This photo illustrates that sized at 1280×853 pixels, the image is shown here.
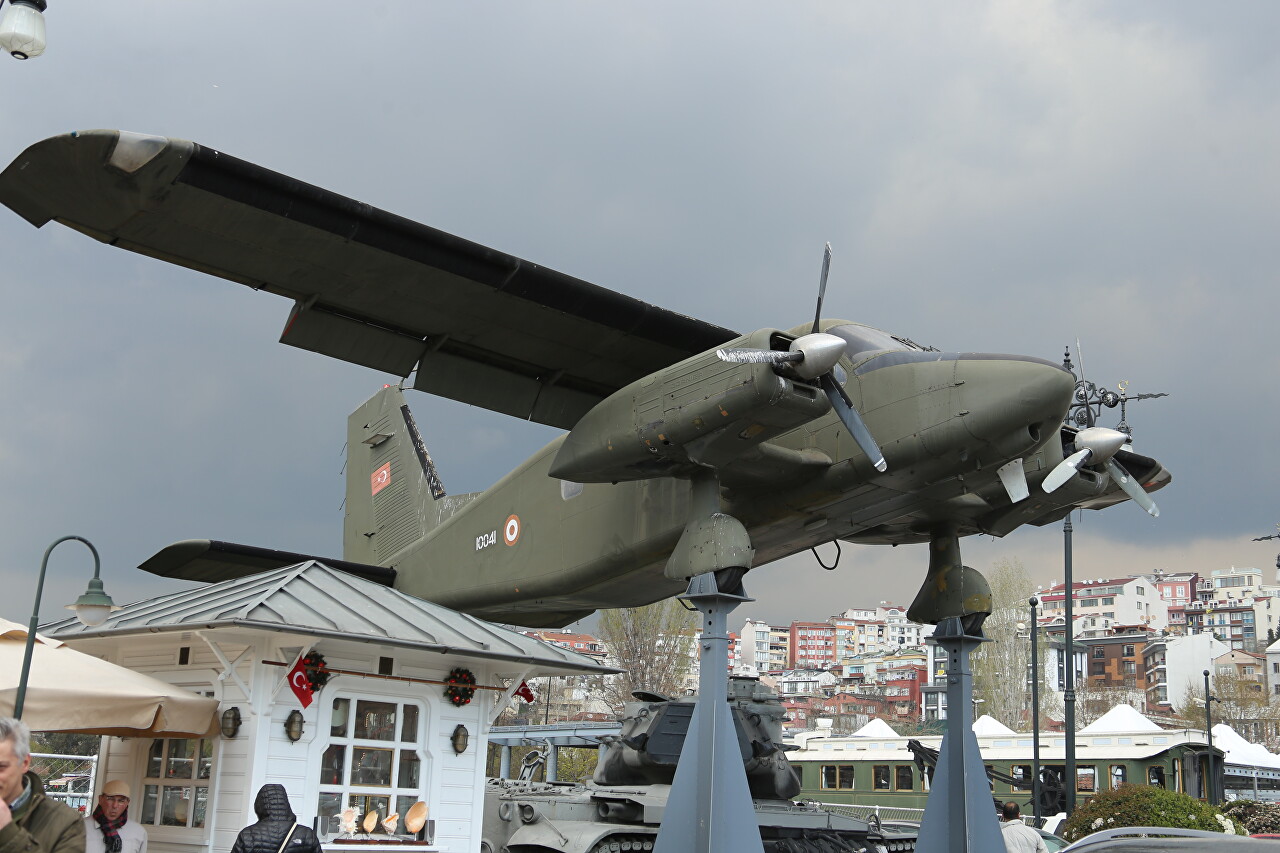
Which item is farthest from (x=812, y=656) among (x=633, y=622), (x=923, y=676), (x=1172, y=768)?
(x=1172, y=768)

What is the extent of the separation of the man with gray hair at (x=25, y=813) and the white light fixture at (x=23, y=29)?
14.0 ft

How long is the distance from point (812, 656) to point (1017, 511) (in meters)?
193

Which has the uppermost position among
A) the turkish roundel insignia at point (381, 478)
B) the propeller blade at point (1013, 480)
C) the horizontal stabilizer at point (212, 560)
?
the turkish roundel insignia at point (381, 478)

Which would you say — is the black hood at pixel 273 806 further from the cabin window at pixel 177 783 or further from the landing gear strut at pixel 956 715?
the landing gear strut at pixel 956 715

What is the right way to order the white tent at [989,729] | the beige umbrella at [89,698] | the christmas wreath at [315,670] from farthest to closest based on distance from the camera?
the white tent at [989,729] → the christmas wreath at [315,670] → the beige umbrella at [89,698]

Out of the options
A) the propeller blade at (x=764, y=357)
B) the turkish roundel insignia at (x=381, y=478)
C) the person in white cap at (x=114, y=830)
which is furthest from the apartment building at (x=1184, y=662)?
the person in white cap at (x=114, y=830)

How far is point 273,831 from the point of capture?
6738mm

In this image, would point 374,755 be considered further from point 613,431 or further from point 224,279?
point 224,279

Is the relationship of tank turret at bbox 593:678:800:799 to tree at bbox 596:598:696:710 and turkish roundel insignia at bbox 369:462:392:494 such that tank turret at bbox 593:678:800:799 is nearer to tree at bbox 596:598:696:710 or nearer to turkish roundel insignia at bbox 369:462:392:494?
turkish roundel insignia at bbox 369:462:392:494

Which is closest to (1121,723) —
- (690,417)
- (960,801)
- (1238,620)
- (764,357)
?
(960,801)

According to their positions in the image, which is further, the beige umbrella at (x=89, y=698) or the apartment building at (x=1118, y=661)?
the apartment building at (x=1118, y=661)

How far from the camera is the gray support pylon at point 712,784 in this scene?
9.23 metres

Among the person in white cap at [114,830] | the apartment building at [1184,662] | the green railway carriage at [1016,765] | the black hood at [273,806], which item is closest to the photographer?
the black hood at [273,806]

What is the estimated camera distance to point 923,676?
129m
